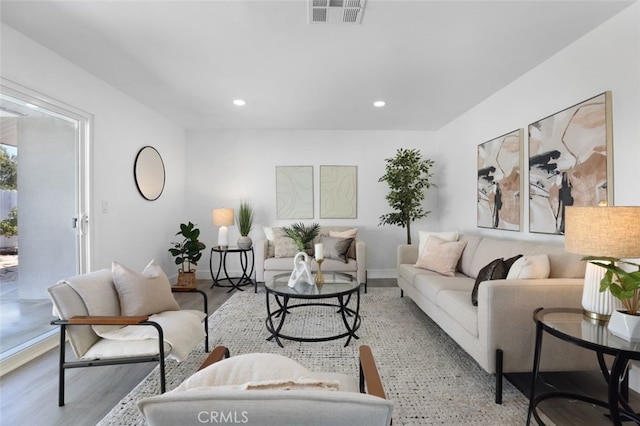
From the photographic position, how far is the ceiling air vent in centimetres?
194

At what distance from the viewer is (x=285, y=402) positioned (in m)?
0.64

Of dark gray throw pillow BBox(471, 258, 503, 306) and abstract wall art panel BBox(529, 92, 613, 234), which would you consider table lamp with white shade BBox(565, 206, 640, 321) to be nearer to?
dark gray throw pillow BBox(471, 258, 503, 306)

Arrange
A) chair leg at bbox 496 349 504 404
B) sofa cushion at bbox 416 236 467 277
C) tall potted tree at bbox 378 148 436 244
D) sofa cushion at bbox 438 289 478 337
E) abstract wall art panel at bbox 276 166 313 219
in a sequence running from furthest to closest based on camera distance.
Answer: abstract wall art panel at bbox 276 166 313 219, tall potted tree at bbox 378 148 436 244, sofa cushion at bbox 416 236 467 277, sofa cushion at bbox 438 289 478 337, chair leg at bbox 496 349 504 404

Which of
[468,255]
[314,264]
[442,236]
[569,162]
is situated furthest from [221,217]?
[569,162]

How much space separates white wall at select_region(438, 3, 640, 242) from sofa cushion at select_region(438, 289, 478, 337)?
3.43 ft

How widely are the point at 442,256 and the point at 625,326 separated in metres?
1.89

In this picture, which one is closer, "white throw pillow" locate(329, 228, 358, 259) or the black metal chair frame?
the black metal chair frame

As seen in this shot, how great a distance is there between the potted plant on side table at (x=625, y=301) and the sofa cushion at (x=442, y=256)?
5.50ft

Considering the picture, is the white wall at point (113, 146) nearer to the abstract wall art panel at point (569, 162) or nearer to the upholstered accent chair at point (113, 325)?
the upholstered accent chair at point (113, 325)

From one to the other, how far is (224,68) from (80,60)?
1265mm

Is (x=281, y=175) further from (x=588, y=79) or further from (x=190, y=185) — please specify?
(x=588, y=79)

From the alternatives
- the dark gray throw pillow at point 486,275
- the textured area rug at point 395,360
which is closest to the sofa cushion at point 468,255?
the textured area rug at point 395,360

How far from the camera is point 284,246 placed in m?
4.45

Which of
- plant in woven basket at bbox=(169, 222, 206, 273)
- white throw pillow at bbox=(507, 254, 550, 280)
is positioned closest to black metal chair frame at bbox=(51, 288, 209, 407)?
white throw pillow at bbox=(507, 254, 550, 280)
